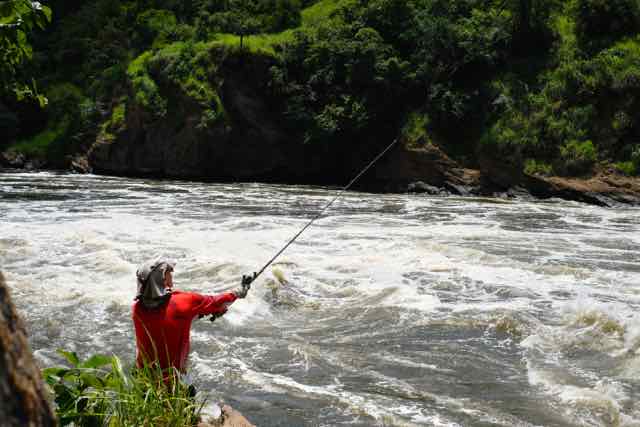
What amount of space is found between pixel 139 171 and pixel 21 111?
10213mm

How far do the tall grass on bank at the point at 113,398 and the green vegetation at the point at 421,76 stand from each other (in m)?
22.0

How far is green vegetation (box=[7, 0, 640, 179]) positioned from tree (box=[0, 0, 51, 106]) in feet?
73.5

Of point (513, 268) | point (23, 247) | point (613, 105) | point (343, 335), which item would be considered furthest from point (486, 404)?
point (613, 105)

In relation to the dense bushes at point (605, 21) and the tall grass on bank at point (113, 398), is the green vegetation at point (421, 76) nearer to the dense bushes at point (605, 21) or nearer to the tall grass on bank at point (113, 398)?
the dense bushes at point (605, 21)

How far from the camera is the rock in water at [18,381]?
1434 millimetres

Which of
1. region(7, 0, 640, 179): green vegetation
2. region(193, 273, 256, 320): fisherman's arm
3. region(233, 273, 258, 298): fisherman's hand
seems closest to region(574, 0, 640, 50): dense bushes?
region(7, 0, 640, 179): green vegetation

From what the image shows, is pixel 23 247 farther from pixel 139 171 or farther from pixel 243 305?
pixel 139 171

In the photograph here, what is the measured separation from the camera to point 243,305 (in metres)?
8.30

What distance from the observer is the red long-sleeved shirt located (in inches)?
149

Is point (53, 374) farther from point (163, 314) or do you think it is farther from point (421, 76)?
point (421, 76)

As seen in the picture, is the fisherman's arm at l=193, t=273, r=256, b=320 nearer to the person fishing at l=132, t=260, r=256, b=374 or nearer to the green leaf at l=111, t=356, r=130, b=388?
the person fishing at l=132, t=260, r=256, b=374

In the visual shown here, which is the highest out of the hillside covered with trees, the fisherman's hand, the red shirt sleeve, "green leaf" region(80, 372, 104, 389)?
the hillside covered with trees

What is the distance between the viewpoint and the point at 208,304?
3.91 meters

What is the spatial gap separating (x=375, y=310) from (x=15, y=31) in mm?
5944
